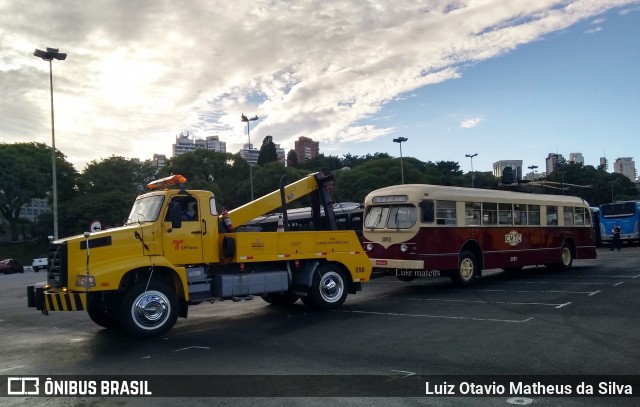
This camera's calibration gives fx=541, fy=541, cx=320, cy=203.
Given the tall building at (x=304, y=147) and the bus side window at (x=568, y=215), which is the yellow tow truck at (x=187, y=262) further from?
the tall building at (x=304, y=147)

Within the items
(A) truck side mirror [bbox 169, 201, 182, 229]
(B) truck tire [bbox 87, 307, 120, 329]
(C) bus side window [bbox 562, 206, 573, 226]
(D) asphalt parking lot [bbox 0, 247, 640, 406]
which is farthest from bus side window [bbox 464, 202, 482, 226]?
(B) truck tire [bbox 87, 307, 120, 329]

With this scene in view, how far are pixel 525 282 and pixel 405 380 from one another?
472 inches

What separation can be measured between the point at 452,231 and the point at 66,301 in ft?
34.8

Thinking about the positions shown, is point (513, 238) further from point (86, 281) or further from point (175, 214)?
point (86, 281)

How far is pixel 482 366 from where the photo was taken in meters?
7.14

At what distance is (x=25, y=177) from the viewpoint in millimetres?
66312

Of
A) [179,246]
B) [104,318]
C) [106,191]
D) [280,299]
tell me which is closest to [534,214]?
[280,299]

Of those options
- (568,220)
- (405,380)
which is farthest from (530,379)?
(568,220)

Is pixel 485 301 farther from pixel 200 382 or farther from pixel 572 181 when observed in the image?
pixel 572 181

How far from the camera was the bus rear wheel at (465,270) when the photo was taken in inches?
639

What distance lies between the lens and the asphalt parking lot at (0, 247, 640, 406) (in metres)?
6.44

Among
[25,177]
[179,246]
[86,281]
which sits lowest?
[86,281]

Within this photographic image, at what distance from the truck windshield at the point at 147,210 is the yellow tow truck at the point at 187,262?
0.03 metres

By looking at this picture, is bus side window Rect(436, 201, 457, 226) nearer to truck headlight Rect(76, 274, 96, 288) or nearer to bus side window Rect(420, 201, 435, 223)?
bus side window Rect(420, 201, 435, 223)
